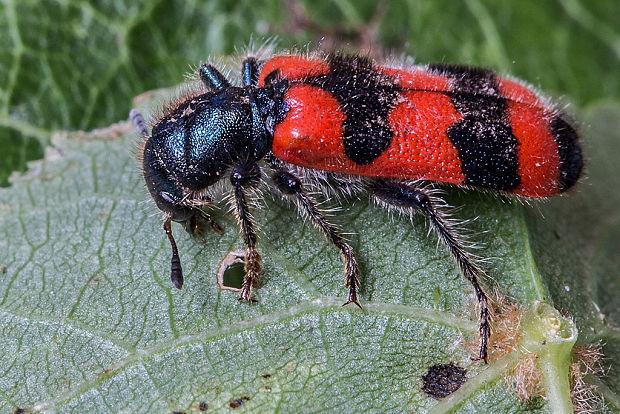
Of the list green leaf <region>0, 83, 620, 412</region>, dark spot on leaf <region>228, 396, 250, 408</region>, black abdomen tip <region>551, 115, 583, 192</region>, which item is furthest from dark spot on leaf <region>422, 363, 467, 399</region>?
black abdomen tip <region>551, 115, 583, 192</region>

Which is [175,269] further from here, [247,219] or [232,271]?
[247,219]

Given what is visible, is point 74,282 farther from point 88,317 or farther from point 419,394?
point 419,394

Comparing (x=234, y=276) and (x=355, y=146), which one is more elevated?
(x=355, y=146)

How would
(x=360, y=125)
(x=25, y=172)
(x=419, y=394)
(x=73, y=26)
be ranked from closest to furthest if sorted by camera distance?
(x=419, y=394), (x=360, y=125), (x=25, y=172), (x=73, y=26)

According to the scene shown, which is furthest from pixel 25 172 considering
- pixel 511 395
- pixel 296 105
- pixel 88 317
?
pixel 511 395

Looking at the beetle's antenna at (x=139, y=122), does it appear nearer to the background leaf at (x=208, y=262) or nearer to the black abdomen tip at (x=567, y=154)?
the background leaf at (x=208, y=262)

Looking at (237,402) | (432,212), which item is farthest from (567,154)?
(237,402)
